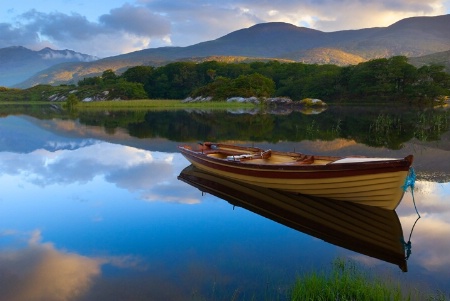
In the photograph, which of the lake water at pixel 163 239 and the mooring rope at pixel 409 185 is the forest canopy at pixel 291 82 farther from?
the mooring rope at pixel 409 185

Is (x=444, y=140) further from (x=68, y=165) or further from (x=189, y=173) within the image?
(x=68, y=165)

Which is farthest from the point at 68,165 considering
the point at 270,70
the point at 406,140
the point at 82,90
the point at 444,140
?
the point at 82,90

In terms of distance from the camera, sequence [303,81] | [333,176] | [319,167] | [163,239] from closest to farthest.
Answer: [163,239] → [333,176] → [319,167] → [303,81]

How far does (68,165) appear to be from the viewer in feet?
66.7

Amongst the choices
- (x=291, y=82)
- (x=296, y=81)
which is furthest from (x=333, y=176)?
(x=291, y=82)

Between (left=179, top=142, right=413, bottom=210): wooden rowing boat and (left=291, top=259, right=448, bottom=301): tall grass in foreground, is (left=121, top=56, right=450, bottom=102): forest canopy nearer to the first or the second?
(left=179, top=142, right=413, bottom=210): wooden rowing boat

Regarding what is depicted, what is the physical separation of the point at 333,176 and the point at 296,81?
89.9 metres

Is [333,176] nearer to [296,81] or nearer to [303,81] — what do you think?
[303,81]

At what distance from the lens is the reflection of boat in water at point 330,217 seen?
9.59 m

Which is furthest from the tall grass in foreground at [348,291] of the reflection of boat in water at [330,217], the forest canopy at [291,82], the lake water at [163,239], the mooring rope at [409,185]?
the forest canopy at [291,82]

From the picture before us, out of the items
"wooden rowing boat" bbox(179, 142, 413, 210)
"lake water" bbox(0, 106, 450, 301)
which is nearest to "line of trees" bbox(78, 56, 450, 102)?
"lake water" bbox(0, 106, 450, 301)

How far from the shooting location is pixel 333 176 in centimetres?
1223

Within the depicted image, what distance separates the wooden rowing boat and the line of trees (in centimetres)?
6958

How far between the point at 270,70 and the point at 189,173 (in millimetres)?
99268
